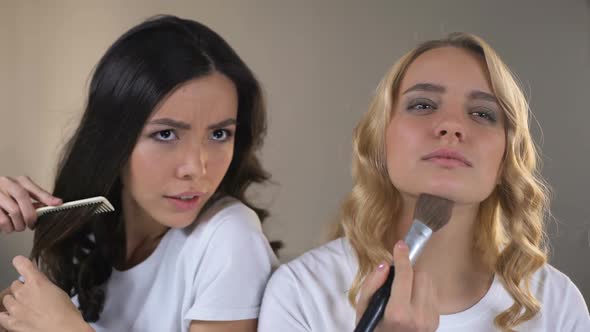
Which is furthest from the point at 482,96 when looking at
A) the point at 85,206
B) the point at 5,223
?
the point at 5,223

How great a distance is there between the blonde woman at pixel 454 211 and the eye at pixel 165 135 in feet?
0.74

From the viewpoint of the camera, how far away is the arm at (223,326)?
0.88 meters

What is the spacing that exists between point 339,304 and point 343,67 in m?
0.79

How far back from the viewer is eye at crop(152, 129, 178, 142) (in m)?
0.89

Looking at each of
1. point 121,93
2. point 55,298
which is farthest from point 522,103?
point 55,298

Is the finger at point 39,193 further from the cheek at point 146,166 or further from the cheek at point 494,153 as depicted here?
the cheek at point 494,153

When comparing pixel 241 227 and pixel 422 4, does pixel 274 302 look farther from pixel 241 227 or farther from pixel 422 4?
pixel 422 4

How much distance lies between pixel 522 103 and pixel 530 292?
249 mm

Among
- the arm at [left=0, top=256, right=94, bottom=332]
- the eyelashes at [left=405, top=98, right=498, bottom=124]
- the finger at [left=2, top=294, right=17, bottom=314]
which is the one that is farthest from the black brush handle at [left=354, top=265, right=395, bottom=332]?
the finger at [left=2, top=294, right=17, bottom=314]

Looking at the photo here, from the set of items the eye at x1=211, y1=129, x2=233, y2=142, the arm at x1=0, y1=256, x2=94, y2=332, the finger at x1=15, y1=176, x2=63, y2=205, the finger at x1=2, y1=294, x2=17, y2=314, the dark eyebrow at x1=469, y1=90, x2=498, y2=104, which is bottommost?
the finger at x1=2, y1=294, x2=17, y2=314

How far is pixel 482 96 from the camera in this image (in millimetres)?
863

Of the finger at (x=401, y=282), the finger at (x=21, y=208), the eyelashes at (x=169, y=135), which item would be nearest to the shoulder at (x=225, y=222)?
the eyelashes at (x=169, y=135)

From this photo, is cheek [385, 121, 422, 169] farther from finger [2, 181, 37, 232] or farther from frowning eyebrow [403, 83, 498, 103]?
finger [2, 181, 37, 232]

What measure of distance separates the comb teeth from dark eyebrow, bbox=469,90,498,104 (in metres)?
0.47
